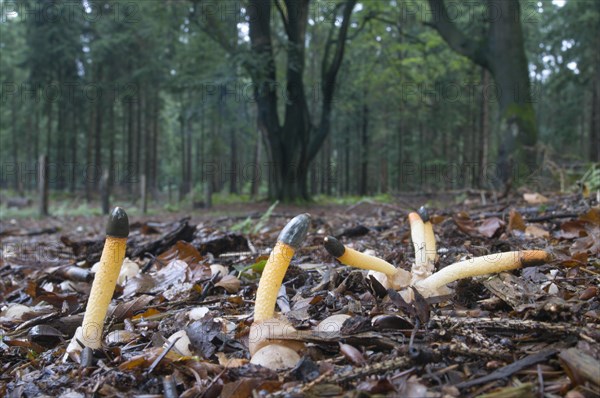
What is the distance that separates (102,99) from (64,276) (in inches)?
1005

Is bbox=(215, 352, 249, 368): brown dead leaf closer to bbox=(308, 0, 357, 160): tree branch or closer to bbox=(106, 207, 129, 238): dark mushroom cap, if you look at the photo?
bbox=(106, 207, 129, 238): dark mushroom cap

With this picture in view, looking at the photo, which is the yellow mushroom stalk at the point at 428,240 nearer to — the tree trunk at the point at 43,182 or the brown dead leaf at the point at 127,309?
the brown dead leaf at the point at 127,309

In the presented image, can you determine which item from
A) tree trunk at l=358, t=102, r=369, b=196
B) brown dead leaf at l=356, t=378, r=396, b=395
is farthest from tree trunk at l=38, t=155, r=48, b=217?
tree trunk at l=358, t=102, r=369, b=196

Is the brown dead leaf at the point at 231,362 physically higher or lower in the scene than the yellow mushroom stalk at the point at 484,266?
lower

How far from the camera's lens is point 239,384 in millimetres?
1447

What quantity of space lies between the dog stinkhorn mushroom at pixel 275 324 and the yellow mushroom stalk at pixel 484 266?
615 mm

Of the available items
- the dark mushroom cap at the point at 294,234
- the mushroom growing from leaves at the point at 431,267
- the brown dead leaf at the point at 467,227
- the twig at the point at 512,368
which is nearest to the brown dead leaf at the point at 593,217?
the brown dead leaf at the point at 467,227

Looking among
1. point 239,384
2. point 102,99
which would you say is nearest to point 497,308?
point 239,384

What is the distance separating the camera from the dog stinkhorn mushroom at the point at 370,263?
5.80 feet

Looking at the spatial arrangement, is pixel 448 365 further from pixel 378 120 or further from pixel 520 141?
pixel 378 120

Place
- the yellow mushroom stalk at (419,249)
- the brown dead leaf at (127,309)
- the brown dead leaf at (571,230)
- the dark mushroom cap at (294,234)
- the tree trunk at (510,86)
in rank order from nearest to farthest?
1. the dark mushroom cap at (294,234)
2. the yellow mushroom stalk at (419,249)
3. the brown dead leaf at (127,309)
4. the brown dead leaf at (571,230)
5. the tree trunk at (510,86)

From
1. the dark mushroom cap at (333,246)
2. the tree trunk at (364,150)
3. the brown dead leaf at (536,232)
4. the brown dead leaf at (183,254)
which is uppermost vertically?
the tree trunk at (364,150)

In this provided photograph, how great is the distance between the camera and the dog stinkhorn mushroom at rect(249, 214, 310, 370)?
1558 mm

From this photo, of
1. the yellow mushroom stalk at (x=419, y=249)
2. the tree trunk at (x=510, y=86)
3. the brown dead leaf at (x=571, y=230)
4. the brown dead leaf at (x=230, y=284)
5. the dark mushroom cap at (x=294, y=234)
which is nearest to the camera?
the dark mushroom cap at (x=294, y=234)
